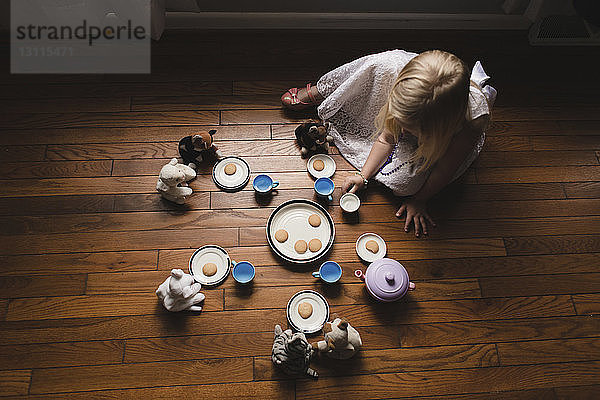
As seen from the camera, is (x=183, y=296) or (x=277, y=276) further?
(x=277, y=276)

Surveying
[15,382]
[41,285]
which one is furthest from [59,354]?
[41,285]

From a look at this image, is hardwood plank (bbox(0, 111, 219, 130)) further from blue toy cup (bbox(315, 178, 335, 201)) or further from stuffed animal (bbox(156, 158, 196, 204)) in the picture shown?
blue toy cup (bbox(315, 178, 335, 201))

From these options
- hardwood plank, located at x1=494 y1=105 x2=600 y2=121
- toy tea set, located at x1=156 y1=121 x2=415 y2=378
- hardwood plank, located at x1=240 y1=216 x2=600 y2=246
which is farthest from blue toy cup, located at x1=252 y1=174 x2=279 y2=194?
hardwood plank, located at x1=494 y1=105 x2=600 y2=121

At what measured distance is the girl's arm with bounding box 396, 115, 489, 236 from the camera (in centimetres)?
153

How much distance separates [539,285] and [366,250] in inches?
27.2

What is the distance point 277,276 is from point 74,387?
789 millimetres

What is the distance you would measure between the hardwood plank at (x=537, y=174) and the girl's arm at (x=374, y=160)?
49 centimetres

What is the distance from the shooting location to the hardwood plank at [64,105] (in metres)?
1.96

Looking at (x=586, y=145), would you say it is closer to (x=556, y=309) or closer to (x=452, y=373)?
(x=556, y=309)

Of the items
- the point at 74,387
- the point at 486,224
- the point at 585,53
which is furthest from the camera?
the point at 585,53

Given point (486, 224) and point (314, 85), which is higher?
point (314, 85)

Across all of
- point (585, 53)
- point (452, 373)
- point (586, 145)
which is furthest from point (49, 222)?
point (585, 53)

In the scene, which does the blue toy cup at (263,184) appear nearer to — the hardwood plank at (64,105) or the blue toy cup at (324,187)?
the blue toy cup at (324,187)

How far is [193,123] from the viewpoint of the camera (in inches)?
76.4
